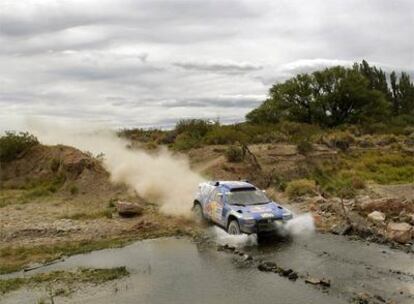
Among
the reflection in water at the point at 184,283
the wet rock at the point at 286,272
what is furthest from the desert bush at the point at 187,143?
the wet rock at the point at 286,272

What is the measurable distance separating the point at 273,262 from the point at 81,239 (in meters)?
8.09

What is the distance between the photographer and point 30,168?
125 feet

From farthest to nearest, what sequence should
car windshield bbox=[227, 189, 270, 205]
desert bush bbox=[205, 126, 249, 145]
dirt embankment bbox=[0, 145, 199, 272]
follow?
desert bush bbox=[205, 126, 249, 145] → dirt embankment bbox=[0, 145, 199, 272] → car windshield bbox=[227, 189, 270, 205]

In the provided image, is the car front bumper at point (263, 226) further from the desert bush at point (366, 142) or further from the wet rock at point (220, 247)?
the desert bush at point (366, 142)

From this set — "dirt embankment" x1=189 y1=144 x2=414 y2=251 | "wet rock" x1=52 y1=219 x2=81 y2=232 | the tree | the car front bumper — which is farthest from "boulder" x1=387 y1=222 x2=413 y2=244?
the tree

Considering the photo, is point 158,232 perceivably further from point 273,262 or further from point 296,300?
point 296,300

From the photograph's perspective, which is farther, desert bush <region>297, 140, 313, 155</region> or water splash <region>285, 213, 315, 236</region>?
desert bush <region>297, 140, 313, 155</region>

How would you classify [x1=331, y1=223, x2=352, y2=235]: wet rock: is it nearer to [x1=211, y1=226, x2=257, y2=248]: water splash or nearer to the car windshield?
the car windshield

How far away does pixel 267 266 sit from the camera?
15.3 meters

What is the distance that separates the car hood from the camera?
59.5 feet

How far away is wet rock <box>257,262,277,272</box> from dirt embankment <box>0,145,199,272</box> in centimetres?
566

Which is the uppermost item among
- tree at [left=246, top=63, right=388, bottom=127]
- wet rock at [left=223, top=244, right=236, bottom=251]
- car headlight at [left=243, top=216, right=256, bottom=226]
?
tree at [left=246, top=63, right=388, bottom=127]

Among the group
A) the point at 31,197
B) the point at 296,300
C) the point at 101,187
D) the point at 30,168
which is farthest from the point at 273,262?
the point at 30,168

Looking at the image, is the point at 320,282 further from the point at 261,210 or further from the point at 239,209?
the point at 239,209
